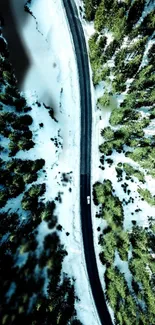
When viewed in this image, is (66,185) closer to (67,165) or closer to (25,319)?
(67,165)

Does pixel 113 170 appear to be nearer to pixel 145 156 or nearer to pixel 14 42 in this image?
pixel 145 156

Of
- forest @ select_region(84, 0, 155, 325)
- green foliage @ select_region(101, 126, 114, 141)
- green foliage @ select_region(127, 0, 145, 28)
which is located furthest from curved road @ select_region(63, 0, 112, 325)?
green foliage @ select_region(127, 0, 145, 28)

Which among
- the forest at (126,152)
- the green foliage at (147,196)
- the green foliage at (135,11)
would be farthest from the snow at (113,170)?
the green foliage at (135,11)

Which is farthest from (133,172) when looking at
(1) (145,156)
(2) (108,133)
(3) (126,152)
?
(2) (108,133)

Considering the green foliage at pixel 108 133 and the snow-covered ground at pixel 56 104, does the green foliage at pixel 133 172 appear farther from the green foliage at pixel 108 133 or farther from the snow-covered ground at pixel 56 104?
the snow-covered ground at pixel 56 104

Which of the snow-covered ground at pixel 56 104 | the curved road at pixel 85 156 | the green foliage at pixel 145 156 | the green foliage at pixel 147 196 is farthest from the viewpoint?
the snow-covered ground at pixel 56 104

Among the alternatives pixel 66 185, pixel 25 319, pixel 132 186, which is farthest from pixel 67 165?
pixel 25 319
